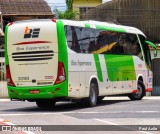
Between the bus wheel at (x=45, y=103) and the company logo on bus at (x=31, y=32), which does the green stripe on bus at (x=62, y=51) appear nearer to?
the company logo on bus at (x=31, y=32)

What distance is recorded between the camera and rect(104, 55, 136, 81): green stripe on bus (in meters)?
22.7

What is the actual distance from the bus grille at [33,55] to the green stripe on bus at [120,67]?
3.63 m

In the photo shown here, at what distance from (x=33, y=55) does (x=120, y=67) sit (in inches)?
219

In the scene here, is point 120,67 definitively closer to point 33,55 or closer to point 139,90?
point 139,90

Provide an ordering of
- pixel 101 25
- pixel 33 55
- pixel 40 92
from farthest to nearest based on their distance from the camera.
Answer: pixel 101 25
pixel 33 55
pixel 40 92

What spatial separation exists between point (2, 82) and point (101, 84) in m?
12.4

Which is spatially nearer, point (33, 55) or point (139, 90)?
point (33, 55)

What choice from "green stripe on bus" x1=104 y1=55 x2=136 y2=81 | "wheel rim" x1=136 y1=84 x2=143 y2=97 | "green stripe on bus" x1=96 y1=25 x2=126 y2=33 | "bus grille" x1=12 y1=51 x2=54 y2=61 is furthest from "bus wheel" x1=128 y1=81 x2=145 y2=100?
"bus grille" x1=12 y1=51 x2=54 y2=61

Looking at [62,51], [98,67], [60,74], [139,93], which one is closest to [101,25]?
[98,67]

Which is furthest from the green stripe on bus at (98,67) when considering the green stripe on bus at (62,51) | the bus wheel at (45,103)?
the green stripe on bus at (62,51)

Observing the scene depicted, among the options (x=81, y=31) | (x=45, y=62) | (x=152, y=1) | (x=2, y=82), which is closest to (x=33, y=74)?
(x=45, y=62)

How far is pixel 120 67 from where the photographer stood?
23734mm

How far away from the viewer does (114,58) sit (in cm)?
2309

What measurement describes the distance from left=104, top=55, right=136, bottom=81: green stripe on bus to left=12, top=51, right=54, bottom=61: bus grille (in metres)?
3.63
